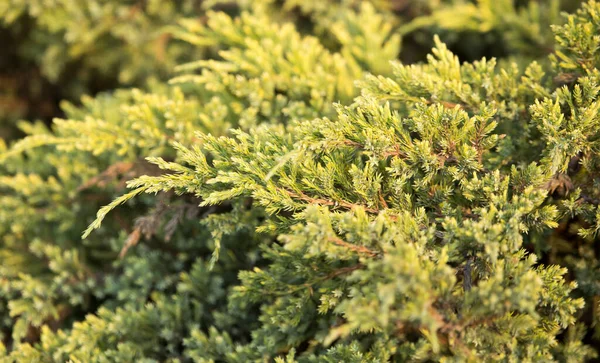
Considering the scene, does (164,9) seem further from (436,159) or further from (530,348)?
(530,348)

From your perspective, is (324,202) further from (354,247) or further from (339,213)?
(354,247)

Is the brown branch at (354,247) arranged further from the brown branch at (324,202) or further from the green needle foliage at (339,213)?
the brown branch at (324,202)

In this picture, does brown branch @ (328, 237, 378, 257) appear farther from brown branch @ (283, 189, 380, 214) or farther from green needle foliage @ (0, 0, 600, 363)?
brown branch @ (283, 189, 380, 214)

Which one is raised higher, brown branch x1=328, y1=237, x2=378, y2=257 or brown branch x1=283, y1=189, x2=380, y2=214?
brown branch x1=283, y1=189, x2=380, y2=214

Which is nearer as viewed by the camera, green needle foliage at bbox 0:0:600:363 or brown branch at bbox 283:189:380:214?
green needle foliage at bbox 0:0:600:363

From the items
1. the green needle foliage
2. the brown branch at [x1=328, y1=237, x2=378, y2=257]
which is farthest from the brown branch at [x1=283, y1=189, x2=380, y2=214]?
the brown branch at [x1=328, y1=237, x2=378, y2=257]

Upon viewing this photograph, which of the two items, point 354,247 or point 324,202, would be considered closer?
point 354,247

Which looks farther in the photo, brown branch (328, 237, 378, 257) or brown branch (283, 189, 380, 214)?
brown branch (283, 189, 380, 214)

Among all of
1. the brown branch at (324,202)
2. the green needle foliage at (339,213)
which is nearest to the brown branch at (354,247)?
the green needle foliage at (339,213)

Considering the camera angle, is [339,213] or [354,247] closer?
[354,247]

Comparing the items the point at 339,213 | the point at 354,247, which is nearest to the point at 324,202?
the point at 339,213
